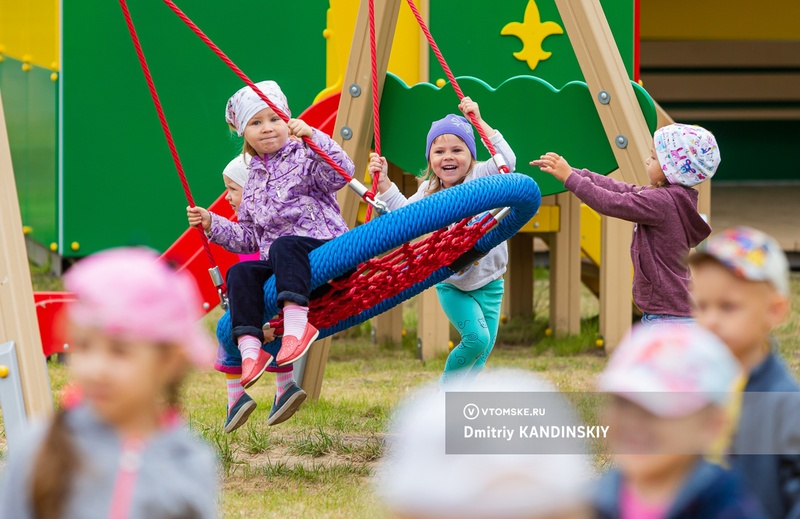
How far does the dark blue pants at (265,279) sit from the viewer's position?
3346 millimetres

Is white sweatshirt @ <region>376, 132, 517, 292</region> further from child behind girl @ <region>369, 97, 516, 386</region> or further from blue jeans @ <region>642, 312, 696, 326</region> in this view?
blue jeans @ <region>642, 312, 696, 326</region>

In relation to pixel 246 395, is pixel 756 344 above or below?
above

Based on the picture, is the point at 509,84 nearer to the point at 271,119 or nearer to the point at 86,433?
the point at 271,119

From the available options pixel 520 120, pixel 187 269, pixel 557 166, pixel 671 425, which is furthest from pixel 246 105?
pixel 671 425

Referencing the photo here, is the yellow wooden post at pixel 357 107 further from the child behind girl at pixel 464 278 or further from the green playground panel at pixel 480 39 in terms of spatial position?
the green playground panel at pixel 480 39

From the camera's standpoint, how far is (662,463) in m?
1.41

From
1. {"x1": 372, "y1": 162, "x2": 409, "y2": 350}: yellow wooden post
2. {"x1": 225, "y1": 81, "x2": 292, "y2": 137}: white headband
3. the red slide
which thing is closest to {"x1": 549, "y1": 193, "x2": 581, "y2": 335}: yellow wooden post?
{"x1": 372, "y1": 162, "x2": 409, "y2": 350}: yellow wooden post

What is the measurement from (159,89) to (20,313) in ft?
11.9

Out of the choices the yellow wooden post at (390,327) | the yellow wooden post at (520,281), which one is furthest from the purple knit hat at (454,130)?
the yellow wooden post at (520,281)

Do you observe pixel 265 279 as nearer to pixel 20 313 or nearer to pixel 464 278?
pixel 20 313

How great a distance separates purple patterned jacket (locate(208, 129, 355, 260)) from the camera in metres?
3.76

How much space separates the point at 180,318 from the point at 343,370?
419 cm

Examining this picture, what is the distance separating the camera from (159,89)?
6570 mm

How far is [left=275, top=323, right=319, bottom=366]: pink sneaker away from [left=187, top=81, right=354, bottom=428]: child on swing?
0.13 metres
